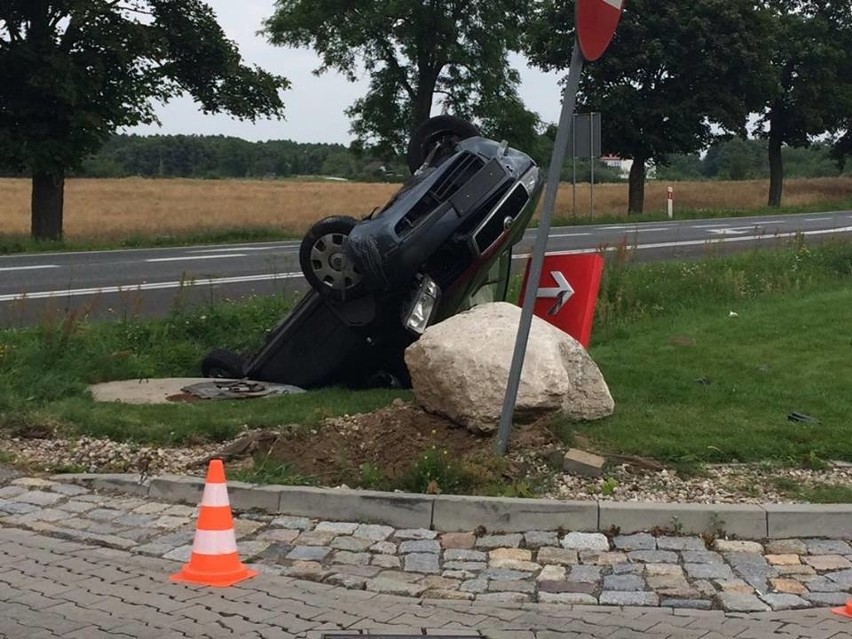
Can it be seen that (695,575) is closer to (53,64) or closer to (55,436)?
(55,436)

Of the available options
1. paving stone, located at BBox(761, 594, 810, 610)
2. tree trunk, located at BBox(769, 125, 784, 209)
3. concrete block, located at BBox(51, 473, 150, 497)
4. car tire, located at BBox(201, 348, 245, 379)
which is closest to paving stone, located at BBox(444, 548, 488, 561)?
paving stone, located at BBox(761, 594, 810, 610)

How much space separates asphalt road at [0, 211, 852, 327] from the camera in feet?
39.2

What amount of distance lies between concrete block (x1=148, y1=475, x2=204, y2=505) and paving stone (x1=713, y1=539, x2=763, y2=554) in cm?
281

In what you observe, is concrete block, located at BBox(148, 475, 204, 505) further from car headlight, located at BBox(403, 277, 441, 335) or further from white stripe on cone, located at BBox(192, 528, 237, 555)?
car headlight, located at BBox(403, 277, 441, 335)

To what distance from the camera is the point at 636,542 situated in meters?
5.37

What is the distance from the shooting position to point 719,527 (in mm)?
5477

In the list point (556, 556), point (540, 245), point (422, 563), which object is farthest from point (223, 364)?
point (556, 556)

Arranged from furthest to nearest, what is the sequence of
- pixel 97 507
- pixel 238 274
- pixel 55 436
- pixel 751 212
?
pixel 751 212
pixel 238 274
pixel 55 436
pixel 97 507

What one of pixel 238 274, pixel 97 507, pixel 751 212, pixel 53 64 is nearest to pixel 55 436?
pixel 97 507

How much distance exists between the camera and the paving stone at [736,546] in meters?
5.28

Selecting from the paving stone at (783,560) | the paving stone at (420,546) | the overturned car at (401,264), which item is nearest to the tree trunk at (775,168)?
the overturned car at (401,264)

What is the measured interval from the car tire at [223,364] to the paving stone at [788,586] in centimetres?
538

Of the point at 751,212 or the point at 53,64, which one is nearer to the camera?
the point at 53,64

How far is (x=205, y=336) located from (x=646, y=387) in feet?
14.6
